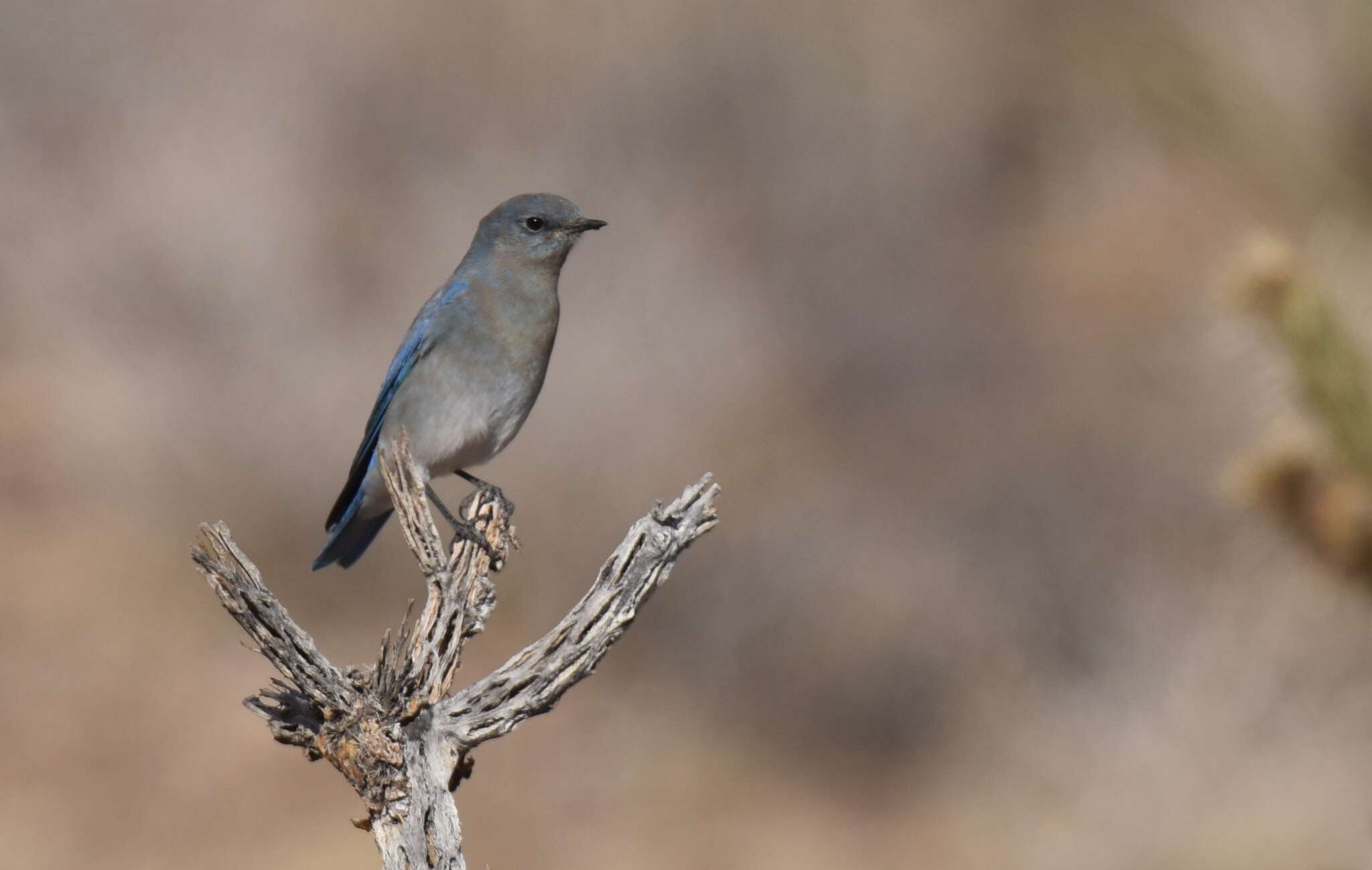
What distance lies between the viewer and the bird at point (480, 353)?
517cm

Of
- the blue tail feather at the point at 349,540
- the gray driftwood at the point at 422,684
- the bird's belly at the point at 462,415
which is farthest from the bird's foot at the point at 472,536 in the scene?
the blue tail feather at the point at 349,540

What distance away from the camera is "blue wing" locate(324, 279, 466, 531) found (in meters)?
5.41

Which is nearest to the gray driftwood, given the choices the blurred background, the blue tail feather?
the blue tail feather

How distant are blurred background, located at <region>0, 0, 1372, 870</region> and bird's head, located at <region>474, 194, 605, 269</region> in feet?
17.0

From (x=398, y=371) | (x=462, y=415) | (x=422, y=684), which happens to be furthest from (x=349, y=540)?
(x=422, y=684)

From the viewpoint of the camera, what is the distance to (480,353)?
5.18m

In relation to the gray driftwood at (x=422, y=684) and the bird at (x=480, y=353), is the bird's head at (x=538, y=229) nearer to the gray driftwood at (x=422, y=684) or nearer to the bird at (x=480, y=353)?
the bird at (x=480, y=353)

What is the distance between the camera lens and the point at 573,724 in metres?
11.1

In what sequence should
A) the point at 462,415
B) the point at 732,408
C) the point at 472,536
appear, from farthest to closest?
the point at 732,408
the point at 462,415
the point at 472,536

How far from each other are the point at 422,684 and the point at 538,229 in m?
2.73

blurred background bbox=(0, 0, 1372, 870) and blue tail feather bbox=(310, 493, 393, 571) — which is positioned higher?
blurred background bbox=(0, 0, 1372, 870)

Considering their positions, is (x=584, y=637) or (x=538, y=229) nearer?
(x=584, y=637)

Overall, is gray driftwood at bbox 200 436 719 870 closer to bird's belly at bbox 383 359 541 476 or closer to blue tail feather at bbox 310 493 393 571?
bird's belly at bbox 383 359 541 476

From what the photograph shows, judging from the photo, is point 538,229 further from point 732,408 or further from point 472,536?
point 732,408
